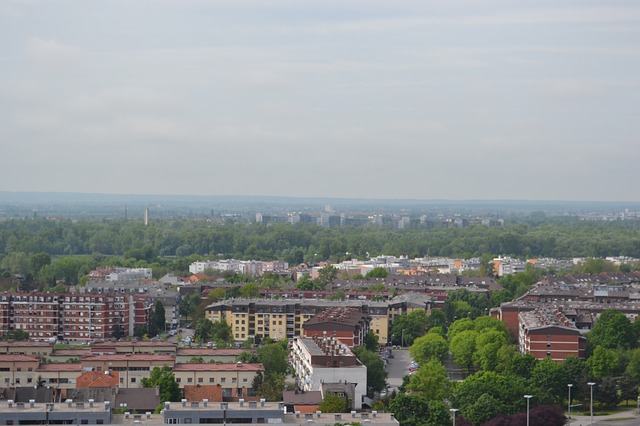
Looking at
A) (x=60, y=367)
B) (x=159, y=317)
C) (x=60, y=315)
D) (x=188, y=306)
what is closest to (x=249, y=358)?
(x=60, y=367)

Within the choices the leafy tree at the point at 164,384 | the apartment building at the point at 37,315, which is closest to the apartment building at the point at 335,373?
the leafy tree at the point at 164,384

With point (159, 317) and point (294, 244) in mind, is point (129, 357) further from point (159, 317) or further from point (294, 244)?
point (294, 244)

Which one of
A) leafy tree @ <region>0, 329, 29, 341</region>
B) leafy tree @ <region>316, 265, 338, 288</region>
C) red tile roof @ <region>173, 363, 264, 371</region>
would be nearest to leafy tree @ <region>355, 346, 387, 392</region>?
red tile roof @ <region>173, 363, 264, 371</region>

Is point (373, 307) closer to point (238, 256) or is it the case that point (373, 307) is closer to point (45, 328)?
point (45, 328)

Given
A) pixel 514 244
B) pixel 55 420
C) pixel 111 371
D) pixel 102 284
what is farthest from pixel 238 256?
pixel 55 420

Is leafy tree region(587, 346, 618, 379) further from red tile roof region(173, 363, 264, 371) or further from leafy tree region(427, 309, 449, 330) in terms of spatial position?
leafy tree region(427, 309, 449, 330)

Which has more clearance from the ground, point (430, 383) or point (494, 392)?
point (494, 392)

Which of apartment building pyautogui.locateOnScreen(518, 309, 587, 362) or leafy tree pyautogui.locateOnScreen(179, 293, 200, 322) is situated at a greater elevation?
apartment building pyautogui.locateOnScreen(518, 309, 587, 362)
